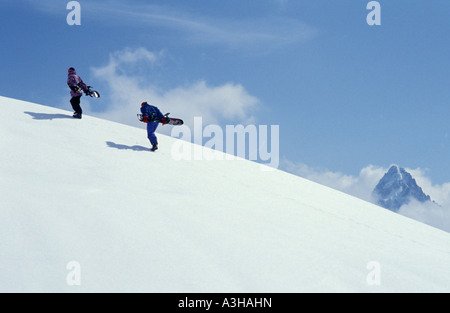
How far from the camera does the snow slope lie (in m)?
3.90

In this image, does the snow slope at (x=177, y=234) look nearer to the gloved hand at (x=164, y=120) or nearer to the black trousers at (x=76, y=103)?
the gloved hand at (x=164, y=120)

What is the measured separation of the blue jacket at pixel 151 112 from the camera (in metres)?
10.2

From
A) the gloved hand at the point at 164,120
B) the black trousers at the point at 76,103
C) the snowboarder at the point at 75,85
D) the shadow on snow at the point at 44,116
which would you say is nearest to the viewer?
the gloved hand at the point at 164,120

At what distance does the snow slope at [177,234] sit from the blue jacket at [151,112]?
1628 mm

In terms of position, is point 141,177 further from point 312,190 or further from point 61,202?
point 312,190

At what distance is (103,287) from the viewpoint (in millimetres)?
3625

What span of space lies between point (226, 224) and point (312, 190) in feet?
17.9

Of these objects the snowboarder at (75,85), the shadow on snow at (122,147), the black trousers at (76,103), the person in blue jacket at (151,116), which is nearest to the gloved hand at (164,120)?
the person in blue jacket at (151,116)

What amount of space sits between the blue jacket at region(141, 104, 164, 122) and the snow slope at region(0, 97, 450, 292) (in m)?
1.63

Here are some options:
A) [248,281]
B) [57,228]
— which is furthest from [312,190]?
[57,228]
